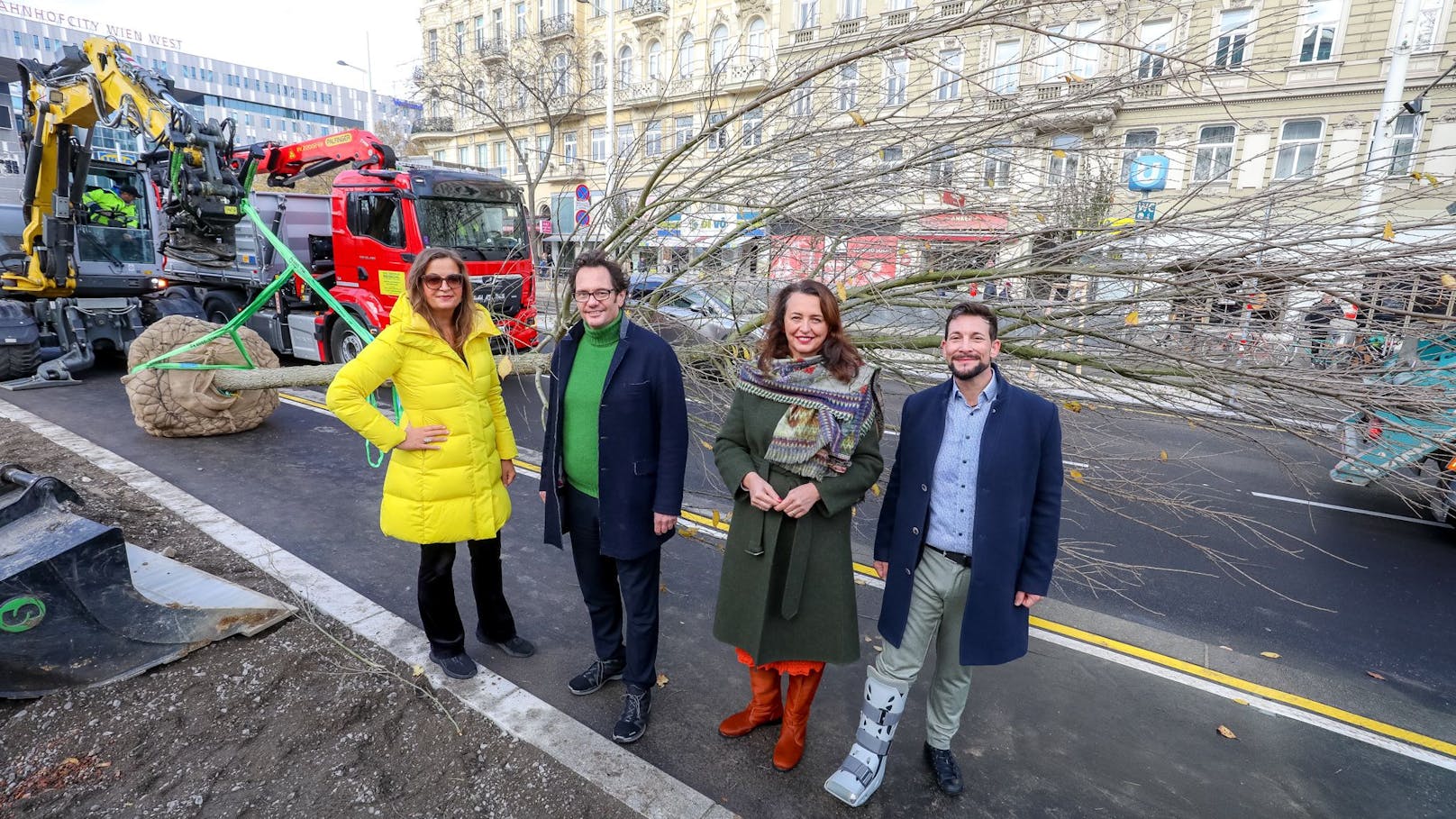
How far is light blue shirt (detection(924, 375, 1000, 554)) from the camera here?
93.3 inches

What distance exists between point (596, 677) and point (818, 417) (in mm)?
1665

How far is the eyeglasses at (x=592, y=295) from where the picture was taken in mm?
2645

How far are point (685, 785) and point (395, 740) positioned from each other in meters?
1.17

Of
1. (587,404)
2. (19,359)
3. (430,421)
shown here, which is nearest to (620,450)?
(587,404)

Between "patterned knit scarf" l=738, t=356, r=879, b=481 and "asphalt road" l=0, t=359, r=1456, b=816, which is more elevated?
"patterned knit scarf" l=738, t=356, r=879, b=481

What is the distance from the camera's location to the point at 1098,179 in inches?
123

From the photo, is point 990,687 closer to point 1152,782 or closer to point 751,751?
point 1152,782

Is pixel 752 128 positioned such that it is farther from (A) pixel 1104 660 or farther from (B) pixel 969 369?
(A) pixel 1104 660

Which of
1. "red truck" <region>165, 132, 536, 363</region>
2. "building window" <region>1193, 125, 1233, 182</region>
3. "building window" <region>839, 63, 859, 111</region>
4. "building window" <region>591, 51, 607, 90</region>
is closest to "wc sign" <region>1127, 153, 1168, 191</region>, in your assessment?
"building window" <region>1193, 125, 1233, 182</region>

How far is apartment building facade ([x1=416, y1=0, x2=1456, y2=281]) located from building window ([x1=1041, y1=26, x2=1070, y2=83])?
0.04 feet

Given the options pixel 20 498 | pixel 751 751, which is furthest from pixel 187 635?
pixel 751 751

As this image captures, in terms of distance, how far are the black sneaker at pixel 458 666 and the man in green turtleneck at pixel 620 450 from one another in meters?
0.74

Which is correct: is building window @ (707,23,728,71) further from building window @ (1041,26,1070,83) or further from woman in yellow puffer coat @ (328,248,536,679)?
woman in yellow puffer coat @ (328,248,536,679)

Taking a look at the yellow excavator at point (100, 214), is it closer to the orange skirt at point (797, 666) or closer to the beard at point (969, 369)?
the orange skirt at point (797, 666)
